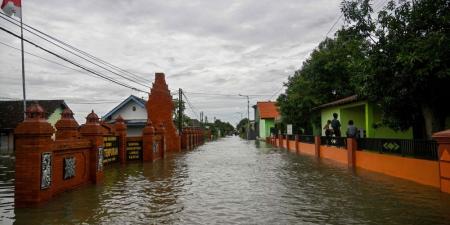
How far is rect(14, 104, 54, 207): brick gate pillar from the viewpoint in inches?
391

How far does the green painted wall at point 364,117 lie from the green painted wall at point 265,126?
3828 centimetres

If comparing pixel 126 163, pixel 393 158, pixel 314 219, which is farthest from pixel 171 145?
pixel 314 219

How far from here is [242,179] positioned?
14.4 m

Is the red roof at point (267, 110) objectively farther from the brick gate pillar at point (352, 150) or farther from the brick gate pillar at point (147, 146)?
the brick gate pillar at point (352, 150)

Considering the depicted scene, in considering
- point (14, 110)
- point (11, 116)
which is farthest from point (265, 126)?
point (11, 116)

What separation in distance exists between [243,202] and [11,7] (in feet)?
36.3

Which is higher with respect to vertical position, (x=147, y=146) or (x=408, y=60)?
(x=408, y=60)

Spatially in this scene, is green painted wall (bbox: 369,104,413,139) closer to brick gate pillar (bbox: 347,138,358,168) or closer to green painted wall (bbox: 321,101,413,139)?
green painted wall (bbox: 321,101,413,139)

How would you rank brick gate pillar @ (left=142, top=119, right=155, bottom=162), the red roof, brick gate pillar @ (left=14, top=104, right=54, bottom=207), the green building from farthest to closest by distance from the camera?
the red roof, brick gate pillar @ (left=142, top=119, right=155, bottom=162), the green building, brick gate pillar @ (left=14, top=104, right=54, bottom=207)

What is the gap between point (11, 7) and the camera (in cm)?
1531

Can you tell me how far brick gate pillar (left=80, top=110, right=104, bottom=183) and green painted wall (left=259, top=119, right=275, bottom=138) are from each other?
55.5 meters

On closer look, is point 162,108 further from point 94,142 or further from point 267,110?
point 267,110

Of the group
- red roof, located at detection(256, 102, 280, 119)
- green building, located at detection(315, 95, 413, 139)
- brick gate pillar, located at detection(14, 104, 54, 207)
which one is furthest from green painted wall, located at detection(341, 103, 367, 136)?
red roof, located at detection(256, 102, 280, 119)

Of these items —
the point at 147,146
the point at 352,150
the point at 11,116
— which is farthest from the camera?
the point at 11,116
